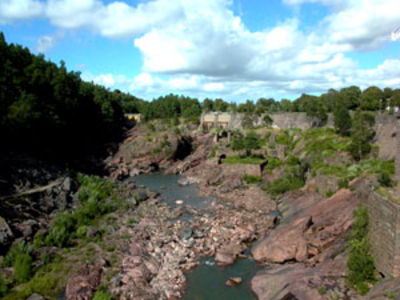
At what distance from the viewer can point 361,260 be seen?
15.7 m

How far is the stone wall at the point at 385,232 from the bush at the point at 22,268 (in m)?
17.4

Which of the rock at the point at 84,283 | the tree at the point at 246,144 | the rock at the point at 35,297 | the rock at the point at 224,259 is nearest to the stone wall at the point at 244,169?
the tree at the point at 246,144

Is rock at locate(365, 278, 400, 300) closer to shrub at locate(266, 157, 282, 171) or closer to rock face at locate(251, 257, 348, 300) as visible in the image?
rock face at locate(251, 257, 348, 300)

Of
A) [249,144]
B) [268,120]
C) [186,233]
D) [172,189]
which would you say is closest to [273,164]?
[249,144]

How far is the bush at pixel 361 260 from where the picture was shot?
15.3m

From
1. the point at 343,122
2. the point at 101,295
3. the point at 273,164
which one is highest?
the point at 343,122

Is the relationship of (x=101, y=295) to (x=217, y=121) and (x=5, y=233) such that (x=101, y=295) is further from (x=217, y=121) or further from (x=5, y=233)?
(x=217, y=121)

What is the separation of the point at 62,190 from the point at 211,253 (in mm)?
16774

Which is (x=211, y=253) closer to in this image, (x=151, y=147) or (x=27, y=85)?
(x=27, y=85)

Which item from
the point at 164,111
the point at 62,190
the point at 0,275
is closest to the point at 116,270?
the point at 0,275

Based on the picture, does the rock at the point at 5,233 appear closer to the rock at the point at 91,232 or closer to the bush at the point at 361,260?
the rock at the point at 91,232

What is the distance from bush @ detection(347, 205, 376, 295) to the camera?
1530cm

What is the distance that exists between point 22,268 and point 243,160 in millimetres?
31106

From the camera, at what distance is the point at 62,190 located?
108ft
